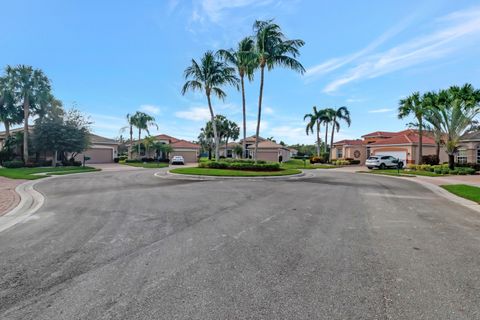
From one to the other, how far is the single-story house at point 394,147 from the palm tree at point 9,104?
157 feet

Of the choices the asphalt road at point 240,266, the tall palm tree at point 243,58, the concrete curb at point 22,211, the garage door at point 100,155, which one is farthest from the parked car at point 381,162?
the garage door at point 100,155

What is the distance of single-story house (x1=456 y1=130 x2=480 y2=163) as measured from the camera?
29.1 meters

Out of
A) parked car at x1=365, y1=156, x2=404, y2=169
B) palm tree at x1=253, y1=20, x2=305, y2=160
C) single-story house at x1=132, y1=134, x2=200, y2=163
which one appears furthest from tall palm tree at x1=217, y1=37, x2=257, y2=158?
single-story house at x1=132, y1=134, x2=200, y2=163

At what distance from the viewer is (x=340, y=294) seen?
2887 mm

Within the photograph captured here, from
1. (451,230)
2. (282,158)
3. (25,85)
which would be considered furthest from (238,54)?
(282,158)

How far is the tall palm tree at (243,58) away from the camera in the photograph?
20.9 metres

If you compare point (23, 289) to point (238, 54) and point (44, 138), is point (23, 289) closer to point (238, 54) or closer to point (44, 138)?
point (238, 54)

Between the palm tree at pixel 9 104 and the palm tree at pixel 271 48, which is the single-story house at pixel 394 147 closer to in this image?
the palm tree at pixel 271 48

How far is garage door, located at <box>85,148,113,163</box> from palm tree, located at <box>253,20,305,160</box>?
3138 cm

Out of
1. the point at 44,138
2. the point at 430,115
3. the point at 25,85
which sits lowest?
the point at 44,138

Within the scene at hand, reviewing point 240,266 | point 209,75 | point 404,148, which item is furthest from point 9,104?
point 404,148

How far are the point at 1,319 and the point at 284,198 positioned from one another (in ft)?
26.7

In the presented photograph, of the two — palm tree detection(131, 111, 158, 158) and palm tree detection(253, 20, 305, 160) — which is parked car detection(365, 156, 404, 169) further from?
palm tree detection(131, 111, 158, 158)

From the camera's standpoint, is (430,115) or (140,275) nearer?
(140,275)
